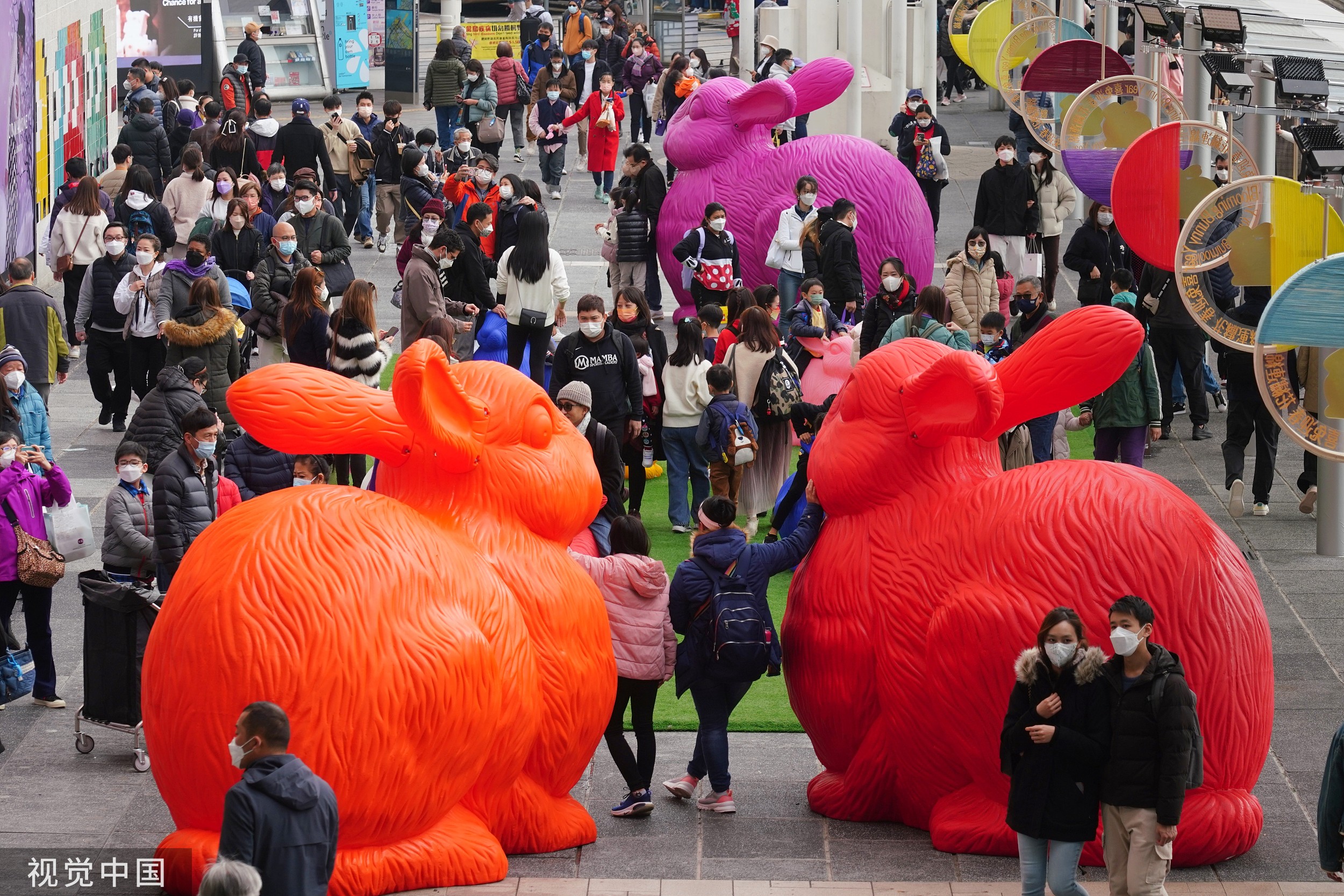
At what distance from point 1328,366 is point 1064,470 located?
149 centimetres

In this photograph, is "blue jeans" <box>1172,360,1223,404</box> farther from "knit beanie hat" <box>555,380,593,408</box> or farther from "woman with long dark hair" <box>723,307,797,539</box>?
"knit beanie hat" <box>555,380,593,408</box>

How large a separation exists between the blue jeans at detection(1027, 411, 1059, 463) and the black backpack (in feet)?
16.4

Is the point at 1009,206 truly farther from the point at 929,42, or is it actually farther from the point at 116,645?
the point at 116,645

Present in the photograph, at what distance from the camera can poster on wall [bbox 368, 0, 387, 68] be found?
30328 millimetres

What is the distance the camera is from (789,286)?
52.2 ft

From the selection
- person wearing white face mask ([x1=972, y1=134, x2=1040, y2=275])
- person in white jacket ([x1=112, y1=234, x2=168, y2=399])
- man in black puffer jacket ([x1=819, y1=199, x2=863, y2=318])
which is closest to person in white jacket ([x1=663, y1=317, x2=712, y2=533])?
man in black puffer jacket ([x1=819, y1=199, x2=863, y2=318])

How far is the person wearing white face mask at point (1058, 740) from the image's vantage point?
21.7 ft

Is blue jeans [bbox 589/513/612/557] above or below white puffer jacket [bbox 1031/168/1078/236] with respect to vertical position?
below

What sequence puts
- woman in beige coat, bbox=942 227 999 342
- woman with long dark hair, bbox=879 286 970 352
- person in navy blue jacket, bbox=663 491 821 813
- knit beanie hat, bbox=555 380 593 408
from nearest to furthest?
1. person in navy blue jacket, bbox=663 491 821 813
2. knit beanie hat, bbox=555 380 593 408
3. woman with long dark hair, bbox=879 286 970 352
4. woman in beige coat, bbox=942 227 999 342

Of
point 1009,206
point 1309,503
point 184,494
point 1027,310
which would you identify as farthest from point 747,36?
point 184,494

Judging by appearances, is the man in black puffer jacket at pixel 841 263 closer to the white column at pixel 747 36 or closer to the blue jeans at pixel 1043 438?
the blue jeans at pixel 1043 438

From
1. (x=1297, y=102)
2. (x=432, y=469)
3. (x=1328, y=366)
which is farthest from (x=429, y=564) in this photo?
(x=1297, y=102)

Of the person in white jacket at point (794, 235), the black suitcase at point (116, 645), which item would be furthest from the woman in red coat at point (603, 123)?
the black suitcase at point (116, 645)

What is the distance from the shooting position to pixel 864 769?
7898mm
